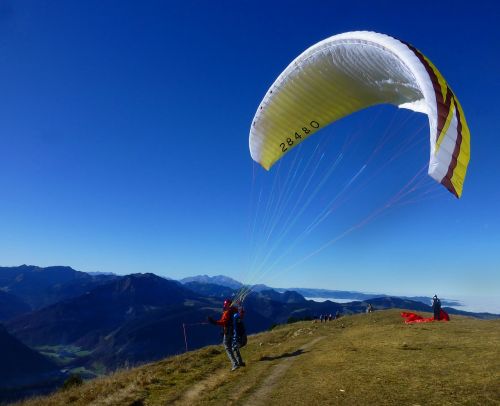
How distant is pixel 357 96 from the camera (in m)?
16.8

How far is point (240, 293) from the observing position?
1894 centimetres

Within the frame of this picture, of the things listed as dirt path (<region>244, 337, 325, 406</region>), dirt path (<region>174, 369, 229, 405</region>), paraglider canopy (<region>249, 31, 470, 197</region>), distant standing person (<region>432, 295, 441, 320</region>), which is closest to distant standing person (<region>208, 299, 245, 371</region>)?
dirt path (<region>174, 369, 229, 405</region>)

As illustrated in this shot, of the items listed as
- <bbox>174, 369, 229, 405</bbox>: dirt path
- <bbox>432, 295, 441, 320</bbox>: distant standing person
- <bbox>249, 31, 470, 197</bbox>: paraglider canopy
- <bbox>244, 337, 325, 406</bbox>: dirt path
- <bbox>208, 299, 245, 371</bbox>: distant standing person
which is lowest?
<bbox>174, 369, 229, 405</bbox>: dirt path

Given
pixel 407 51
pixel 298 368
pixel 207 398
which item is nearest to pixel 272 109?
pixel 407 51

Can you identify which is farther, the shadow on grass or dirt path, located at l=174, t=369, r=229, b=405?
the shadow on grass

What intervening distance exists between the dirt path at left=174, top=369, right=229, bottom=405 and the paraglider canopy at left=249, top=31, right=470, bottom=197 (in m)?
9.16

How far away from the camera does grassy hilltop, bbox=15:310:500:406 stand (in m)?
10.6

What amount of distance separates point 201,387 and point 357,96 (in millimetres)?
12459

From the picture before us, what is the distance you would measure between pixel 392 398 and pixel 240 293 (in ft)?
31.6

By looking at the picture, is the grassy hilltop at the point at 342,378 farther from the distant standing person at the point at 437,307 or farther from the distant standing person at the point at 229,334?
the distant standing person at the point at 437,307

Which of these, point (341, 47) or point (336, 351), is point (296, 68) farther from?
point (336, 351)

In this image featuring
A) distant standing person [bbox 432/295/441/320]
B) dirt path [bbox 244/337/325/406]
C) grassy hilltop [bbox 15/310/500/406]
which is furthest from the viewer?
distant standing person [bbox 432/295/441/320]

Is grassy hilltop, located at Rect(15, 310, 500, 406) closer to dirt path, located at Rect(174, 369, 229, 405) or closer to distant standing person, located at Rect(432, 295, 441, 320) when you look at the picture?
dirt path, located at Rect(174, 369, 229, 405)

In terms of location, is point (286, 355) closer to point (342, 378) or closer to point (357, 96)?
point (342, 378)
